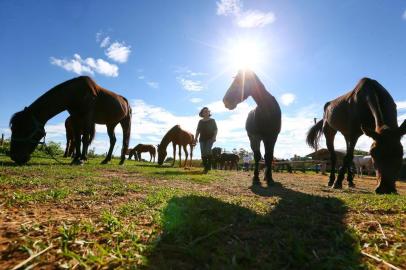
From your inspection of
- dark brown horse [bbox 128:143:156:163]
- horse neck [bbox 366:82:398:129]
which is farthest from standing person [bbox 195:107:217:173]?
dark brown horse [bbox 128:143:156:163]

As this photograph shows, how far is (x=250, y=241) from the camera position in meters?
2.34

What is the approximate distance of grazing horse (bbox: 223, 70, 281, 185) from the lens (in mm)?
8125

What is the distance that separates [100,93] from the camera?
12922mm

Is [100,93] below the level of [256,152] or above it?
above

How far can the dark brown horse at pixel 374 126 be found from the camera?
229 inches

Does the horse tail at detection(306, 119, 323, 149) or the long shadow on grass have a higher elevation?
the horse tail at detection(306, 119, 323, 149)

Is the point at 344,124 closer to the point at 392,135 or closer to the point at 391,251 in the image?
the point at 392,135

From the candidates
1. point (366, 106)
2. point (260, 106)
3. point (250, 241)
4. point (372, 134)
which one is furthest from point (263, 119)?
point (250, 241)

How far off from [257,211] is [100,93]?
36.3 feet

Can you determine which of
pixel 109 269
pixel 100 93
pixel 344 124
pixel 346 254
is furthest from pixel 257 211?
pixel 100 93

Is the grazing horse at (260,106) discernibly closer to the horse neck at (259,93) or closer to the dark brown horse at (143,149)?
the horse neck at (259,93)

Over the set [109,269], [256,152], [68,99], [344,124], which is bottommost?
[109,269]

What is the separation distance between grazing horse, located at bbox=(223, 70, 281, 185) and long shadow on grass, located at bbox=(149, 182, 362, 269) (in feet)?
15.9

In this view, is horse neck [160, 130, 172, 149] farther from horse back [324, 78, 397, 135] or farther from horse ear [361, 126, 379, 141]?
horse ear [361, 126, 379, 141]
